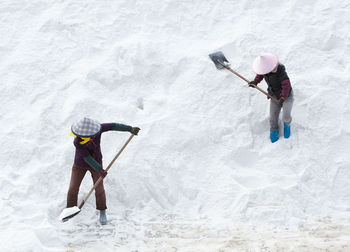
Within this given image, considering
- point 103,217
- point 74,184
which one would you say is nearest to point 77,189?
point 74,184

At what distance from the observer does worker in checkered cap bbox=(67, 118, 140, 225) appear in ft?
15.7

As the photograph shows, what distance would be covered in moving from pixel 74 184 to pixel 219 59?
3001mm

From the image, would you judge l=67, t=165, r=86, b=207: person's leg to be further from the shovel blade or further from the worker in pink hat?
the worker in pink hat

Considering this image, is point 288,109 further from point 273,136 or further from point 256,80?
point 256,80

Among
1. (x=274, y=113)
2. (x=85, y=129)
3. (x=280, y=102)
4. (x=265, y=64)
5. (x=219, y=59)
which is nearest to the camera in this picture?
(x=85, y=129)

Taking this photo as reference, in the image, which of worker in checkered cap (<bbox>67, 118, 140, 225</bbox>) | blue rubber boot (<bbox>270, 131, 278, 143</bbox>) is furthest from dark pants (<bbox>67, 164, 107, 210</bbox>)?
blue rubber boot (<bbox>270, 131, 278, 143</bbox>)

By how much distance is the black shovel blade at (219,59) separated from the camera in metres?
6.56

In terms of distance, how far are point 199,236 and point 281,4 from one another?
457 centimetres

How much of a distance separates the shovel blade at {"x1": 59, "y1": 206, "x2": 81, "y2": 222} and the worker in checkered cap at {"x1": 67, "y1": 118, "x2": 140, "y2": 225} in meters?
0.19

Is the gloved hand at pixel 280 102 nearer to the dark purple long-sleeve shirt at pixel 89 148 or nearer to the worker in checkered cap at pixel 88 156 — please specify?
the worker in checkered cap at pixel 88 156

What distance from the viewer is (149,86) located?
6.59 m

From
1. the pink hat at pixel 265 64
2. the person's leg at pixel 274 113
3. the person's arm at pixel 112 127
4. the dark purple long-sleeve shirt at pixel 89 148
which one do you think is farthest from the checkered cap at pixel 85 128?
the person's leg at pixel 274 113

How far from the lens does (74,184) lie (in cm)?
505

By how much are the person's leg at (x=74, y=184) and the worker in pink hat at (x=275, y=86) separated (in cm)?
265
